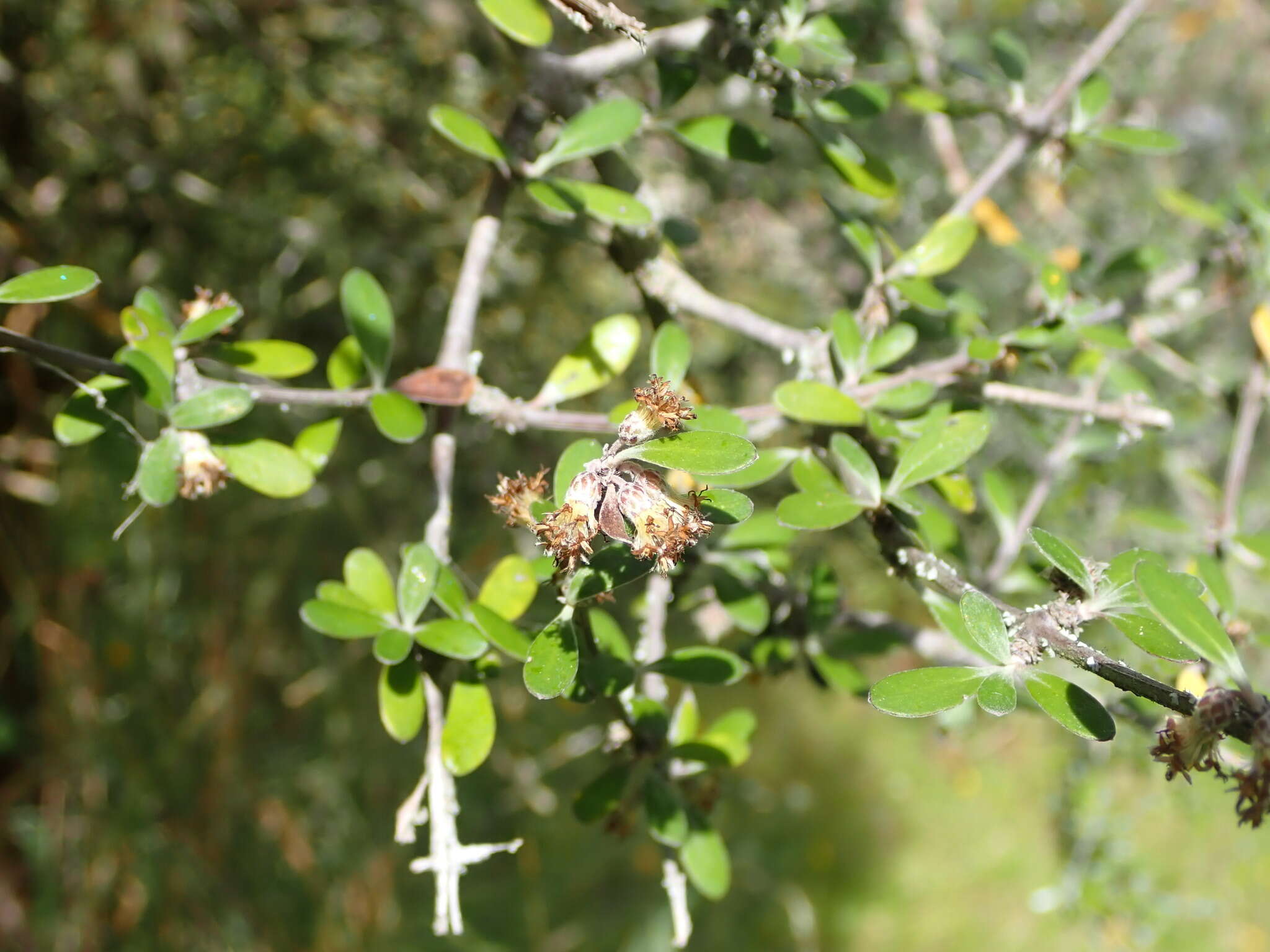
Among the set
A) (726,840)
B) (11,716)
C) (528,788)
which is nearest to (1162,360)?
(528,788)

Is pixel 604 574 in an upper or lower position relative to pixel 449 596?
upper

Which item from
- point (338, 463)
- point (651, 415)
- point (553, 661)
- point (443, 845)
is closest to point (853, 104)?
point (651, 415)

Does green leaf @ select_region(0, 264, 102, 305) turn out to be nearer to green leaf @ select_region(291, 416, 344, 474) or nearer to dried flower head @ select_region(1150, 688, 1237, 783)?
green leaf @ select_region(291, 416, 344, 474)

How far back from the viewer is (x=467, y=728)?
586 millimetres

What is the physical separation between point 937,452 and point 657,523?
0.24 metres

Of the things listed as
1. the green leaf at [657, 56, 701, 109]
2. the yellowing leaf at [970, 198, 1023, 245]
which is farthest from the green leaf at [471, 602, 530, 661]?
Result: the yellowing leaf at [970, 198, 1023, 245]

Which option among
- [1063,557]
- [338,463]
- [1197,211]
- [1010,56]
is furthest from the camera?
[338,463]

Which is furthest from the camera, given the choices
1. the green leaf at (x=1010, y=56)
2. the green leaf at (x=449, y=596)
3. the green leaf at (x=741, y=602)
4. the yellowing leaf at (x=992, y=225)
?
the yellowing leaf at (x=992, y=225)

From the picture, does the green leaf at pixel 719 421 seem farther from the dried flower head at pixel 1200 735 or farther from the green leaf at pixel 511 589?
the dried flower head at pixel 1200 735

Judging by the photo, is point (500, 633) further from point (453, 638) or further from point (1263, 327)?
point (1263, 327)

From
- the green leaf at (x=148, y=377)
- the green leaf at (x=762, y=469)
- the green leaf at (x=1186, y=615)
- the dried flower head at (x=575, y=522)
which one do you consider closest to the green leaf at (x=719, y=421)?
the green leaf at (x=762, y=469)

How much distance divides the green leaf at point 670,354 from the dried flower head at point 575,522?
198 millimetres

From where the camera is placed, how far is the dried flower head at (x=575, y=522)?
1.44 ft

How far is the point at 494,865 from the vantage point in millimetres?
1871
